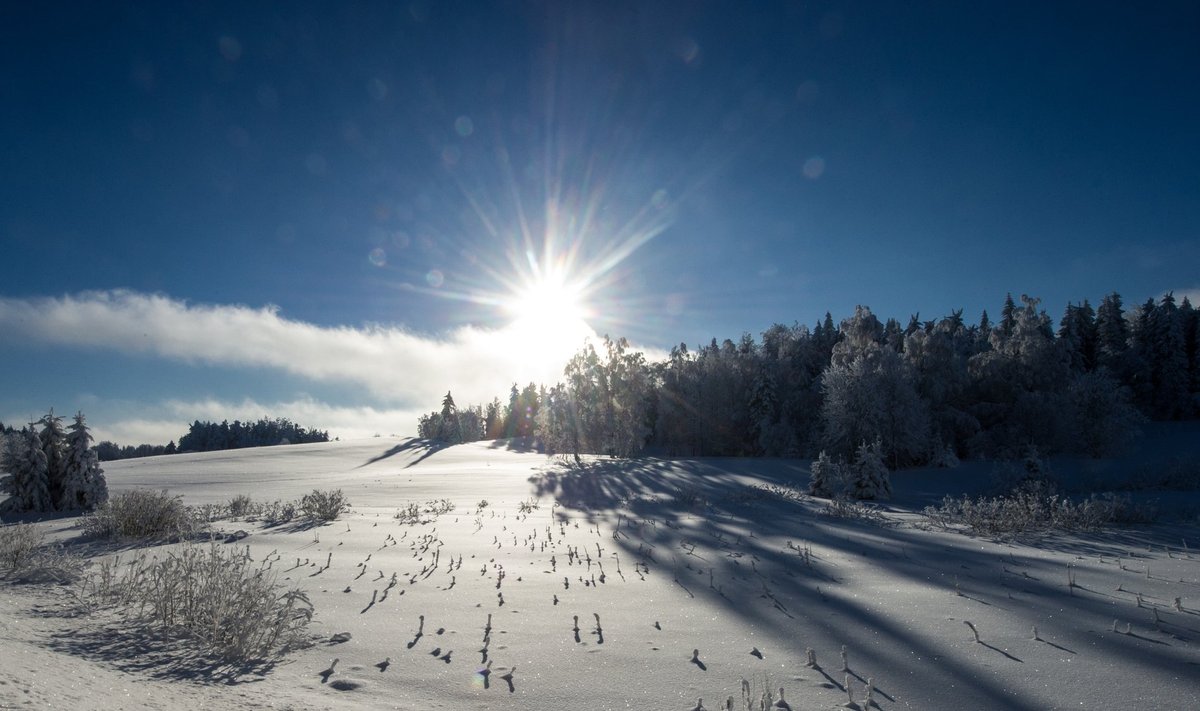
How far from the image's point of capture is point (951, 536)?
10.7 m

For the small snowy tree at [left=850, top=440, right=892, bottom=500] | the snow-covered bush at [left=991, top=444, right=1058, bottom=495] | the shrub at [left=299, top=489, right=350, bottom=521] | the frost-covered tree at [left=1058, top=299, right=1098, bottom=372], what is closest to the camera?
the shrub at [left=299, top=489, right=350, bottom=521]

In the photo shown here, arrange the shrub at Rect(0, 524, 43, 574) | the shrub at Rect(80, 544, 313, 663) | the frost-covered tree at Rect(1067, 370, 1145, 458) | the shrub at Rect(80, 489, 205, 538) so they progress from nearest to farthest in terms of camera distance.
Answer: the shrub at Rect(80, 544, 313, 663) < the shrub at Rect(0, 524, 43, 574) < the shrub at Rect(80, 489, 205, 538) < the frost-covered tree at Rect(1067, 370, 1145, 458)

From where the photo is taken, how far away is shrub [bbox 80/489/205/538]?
31.9ft

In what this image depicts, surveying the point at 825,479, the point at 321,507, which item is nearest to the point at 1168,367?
the point at 825,479

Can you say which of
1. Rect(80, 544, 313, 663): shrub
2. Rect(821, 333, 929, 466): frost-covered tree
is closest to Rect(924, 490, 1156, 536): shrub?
Rect(80, 544, 313, 663): shrub

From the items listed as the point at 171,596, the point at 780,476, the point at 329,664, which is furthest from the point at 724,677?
the point at 780,476

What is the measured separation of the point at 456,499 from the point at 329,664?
50.5 ft

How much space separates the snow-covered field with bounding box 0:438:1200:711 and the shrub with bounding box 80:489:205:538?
0.54 metres

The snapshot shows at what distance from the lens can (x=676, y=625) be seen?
5.52 m

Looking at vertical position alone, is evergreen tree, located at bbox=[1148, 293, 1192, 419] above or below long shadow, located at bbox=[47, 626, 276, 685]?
above

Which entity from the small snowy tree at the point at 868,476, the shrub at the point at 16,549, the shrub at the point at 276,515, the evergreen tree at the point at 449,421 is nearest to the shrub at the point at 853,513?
the small snowy tree at the point at 868,476

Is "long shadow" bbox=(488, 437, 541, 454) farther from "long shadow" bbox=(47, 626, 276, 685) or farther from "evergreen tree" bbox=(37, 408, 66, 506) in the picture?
"long shadow" bbox=(47, 626, 276, 685)

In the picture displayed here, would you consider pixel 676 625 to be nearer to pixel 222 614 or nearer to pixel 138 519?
pixel 222 614

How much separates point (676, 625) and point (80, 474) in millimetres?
15528
